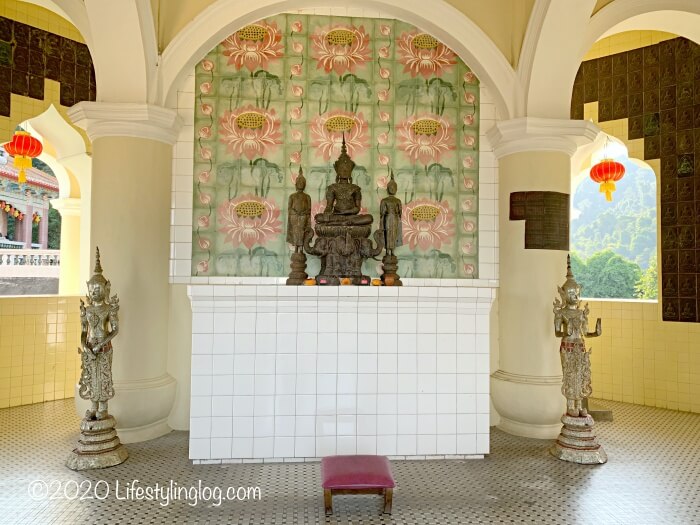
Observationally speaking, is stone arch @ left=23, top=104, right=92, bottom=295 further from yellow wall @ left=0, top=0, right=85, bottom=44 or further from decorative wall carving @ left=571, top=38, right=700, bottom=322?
decorative wall carving @ left=571, top=38, right=700, bottom=322

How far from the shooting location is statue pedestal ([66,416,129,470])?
416cm

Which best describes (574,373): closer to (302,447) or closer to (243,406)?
(302,447)

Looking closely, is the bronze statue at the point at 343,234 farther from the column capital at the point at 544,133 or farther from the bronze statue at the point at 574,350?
the bronze statue at the point at 574,350

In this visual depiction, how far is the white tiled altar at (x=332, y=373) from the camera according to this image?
4.19 metres

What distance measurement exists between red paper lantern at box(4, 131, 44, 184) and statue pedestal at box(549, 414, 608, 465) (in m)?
6.33

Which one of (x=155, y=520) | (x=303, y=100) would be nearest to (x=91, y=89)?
(x=303, y=100)

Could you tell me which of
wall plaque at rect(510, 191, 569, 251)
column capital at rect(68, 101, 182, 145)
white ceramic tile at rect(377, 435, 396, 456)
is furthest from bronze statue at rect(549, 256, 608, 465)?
column capital at rect(68, 101, 182, 145)

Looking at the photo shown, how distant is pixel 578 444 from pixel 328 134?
394cm

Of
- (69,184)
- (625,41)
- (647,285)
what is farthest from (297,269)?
(647,285)

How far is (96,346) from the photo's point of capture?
4332 millimetres

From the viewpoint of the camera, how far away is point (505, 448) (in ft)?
15.9

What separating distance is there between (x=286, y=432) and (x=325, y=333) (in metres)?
0.85

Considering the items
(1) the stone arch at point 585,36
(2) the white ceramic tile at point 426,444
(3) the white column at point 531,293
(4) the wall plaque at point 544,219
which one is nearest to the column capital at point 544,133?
(3) the white column at point 531,293

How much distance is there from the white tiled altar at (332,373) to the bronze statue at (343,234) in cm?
108
